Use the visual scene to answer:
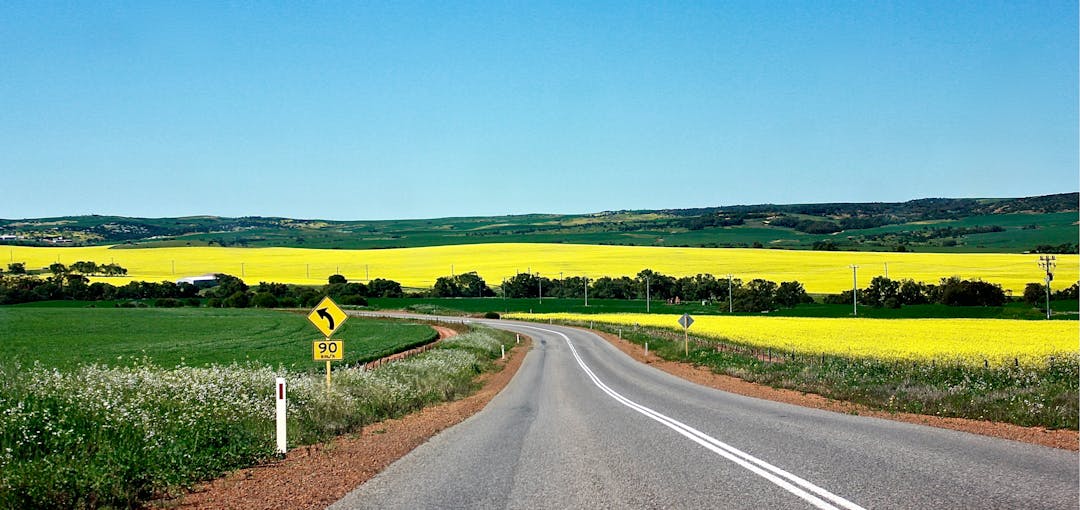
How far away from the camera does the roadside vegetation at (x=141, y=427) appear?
8.88 m

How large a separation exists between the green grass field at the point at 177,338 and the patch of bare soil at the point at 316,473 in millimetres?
12868

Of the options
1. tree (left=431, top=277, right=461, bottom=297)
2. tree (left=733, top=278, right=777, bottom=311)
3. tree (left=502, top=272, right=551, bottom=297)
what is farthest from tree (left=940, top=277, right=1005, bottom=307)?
tree (left=431, top=277, right=461, bottom=297)

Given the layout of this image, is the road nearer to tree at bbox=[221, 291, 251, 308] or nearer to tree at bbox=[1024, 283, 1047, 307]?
tree at bbox=[1024, 283, 1047, 307]

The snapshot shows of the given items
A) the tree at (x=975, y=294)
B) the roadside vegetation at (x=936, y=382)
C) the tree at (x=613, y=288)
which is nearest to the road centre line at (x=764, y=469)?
the roadside vegetation at (x=936, y=382)

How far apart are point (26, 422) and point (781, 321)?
57738mm

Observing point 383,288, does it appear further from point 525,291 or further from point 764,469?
point 764,469

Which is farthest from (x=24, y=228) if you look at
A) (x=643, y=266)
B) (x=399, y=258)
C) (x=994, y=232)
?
(x=994, y=232)

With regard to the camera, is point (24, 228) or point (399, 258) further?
point (24, 228)

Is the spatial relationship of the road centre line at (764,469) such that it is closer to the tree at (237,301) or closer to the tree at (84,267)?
the tree at (237,301)

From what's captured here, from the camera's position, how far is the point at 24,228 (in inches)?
7480

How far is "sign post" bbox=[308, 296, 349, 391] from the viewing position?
55.7 feet

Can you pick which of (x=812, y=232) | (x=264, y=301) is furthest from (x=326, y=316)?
(x=812, y=232)

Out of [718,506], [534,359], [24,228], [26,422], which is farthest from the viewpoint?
[24,228]

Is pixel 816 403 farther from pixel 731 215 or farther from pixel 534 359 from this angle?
pixel 731 215
